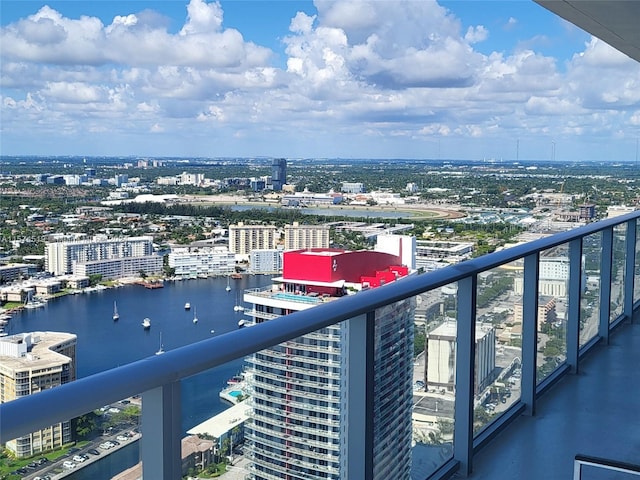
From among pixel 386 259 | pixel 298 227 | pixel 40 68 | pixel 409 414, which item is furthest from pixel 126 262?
pixel 409 414

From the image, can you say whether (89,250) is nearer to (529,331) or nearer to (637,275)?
(637,275)

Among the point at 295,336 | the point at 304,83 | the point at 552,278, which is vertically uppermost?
the point at 304,83

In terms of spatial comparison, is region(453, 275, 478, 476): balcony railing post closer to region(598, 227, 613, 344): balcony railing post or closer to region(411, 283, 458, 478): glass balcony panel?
region(411, 283, 458, 478): glass balcony panel

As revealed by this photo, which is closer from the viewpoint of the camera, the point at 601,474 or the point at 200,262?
the point at 601,474

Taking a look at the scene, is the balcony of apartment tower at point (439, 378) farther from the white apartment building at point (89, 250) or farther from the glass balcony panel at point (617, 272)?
the white apartment building at point (89, 250)

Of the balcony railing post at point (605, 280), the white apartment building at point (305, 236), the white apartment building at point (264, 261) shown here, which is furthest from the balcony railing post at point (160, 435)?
the white apartment building at point (305, 236)

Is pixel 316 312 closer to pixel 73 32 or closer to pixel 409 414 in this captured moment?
pixel 409 414

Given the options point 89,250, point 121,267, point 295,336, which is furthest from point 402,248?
point 295,336

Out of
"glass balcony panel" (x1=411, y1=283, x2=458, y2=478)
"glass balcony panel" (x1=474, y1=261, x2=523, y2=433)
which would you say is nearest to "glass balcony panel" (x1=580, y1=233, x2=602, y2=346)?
"glass balcony panel" (x1=474, y1=261, x2=523, y2=433)
